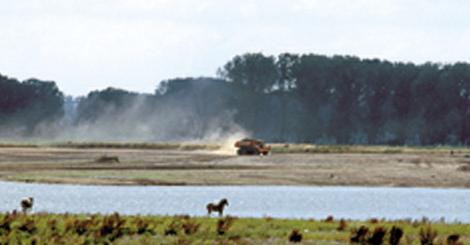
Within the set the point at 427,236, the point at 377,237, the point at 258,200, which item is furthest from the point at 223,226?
the point at 258,200

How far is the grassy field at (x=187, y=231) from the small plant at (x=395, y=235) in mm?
35

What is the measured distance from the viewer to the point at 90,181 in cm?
5947

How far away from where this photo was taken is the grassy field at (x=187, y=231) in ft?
88.8

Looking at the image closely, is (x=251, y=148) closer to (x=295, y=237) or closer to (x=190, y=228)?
(x=190, y=228)

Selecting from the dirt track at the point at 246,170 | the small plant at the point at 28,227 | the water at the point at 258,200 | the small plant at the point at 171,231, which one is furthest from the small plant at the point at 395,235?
the dirt track at the point at 246,170

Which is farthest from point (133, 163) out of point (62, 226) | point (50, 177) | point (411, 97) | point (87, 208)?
point (411, 97)

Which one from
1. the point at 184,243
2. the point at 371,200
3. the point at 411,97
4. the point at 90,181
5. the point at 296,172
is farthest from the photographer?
the point at 411,97

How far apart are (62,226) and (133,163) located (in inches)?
1902

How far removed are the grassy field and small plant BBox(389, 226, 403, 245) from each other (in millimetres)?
35

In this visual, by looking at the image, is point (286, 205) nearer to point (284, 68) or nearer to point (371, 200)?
point (371, 200)

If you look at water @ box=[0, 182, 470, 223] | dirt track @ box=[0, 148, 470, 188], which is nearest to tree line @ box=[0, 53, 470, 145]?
dirt track @ box=[0, 148, 470, 188]

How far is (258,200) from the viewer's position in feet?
162

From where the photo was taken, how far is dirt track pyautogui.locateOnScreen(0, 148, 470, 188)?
6131 cm

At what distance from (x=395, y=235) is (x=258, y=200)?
2241 centimetres
